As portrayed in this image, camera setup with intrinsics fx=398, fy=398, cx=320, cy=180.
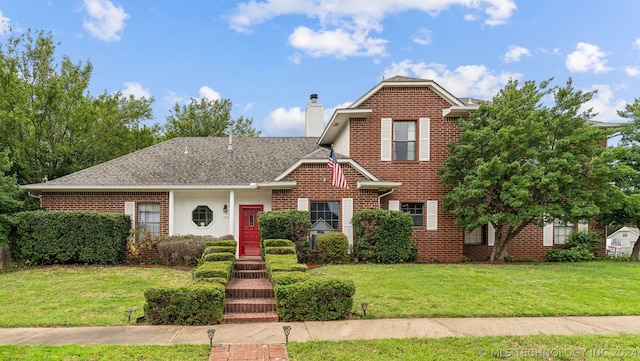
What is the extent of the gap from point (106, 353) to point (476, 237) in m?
13.5

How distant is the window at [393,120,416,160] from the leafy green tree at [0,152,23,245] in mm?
12591

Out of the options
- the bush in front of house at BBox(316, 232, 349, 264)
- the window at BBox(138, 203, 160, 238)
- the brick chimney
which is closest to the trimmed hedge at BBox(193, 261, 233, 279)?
the bush in front of house at BBox(316, 232, 349, 264)

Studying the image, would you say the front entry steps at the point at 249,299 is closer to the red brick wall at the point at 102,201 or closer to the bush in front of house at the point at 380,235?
the bush in front of house at the point at 380,235

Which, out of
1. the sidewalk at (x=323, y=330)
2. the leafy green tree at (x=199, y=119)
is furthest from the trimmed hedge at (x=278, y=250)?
the leafy green tree at (x=199, y=119)

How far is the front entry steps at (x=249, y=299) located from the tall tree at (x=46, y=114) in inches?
438

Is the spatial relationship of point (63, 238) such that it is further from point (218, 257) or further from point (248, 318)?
point (248, 318)

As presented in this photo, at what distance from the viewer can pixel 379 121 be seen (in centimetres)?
1419

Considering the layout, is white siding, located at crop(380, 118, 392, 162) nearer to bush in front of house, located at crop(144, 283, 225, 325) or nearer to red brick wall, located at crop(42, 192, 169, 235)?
red brick wall, located at crop(42, 192, 169, 235)

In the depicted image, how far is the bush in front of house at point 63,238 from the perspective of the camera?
12.4m

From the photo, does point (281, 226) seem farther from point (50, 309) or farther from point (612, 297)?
point (612, 297)

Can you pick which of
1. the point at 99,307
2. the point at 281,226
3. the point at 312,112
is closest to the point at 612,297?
the point at 281,226

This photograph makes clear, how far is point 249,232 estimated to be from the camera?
47.6 feet

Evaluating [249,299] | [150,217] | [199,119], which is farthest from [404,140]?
[199,119]

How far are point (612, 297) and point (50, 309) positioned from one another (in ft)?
36.0
